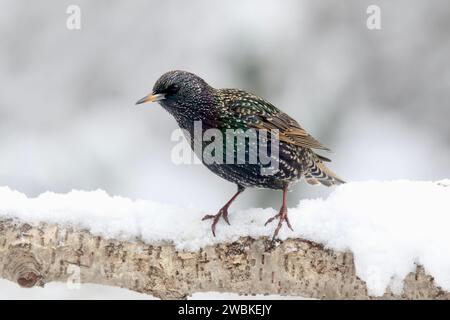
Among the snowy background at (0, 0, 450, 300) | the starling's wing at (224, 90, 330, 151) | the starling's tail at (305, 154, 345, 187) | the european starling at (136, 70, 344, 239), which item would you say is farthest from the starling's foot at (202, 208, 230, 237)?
the snowy background at (0, 0, 450, 300)

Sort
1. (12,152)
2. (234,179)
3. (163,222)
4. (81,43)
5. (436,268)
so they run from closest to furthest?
(436,268), (163,222), (234,179), (12,152), (81,43)

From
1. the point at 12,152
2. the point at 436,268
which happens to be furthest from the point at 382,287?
the point at 12,152

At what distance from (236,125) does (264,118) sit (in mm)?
216

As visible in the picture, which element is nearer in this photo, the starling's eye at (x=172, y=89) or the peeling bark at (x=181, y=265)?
the peeling bark at (x=181, y=265)

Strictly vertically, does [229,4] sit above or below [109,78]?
above

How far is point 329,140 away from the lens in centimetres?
562

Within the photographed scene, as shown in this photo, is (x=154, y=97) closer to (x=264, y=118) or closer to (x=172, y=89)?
(x=172, y=89)

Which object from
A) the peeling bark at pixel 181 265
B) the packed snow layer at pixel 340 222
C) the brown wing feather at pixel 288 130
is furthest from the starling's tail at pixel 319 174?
the peeling bark at pixel 181 265

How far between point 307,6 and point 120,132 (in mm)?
1818

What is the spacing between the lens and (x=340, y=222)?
11.7ft

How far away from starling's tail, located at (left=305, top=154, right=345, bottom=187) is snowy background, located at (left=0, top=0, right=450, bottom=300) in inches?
36.0

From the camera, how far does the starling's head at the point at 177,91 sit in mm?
4031

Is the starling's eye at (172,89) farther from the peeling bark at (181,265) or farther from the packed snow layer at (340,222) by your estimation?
the peeling bark at (181,265)

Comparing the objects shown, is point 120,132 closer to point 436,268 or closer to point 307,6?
point 307,6
